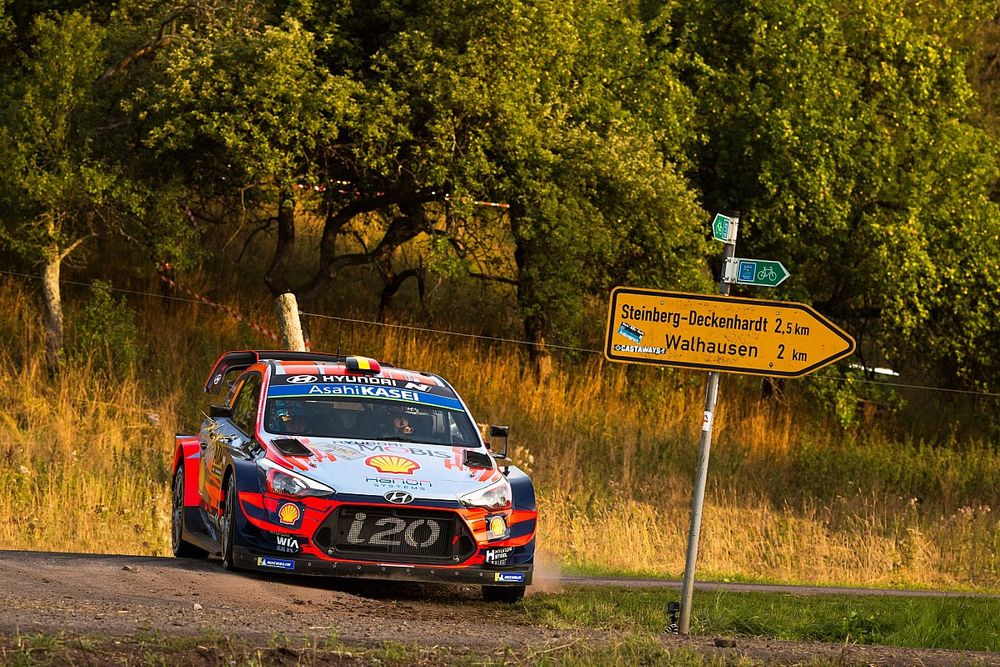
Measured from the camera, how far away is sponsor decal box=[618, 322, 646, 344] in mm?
10539

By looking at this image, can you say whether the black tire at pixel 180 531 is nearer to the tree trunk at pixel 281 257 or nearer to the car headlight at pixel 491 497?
the car headlight at pixel 491 497

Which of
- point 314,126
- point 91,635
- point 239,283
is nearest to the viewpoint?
point 91,635

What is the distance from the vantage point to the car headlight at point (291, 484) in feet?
36.8

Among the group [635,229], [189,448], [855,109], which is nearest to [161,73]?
[635,229]

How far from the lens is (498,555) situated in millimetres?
11547

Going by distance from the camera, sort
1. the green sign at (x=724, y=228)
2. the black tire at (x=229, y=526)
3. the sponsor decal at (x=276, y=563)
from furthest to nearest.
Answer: the black tire at (x=229, y=526) < the sponsor decal at (x=276, y=563) < the green sign at (x=724, y=228)

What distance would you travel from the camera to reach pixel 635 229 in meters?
25.4

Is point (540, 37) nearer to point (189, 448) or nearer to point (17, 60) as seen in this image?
point (17, 60)

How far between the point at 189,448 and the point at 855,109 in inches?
751

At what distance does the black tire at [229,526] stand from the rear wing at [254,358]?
2320mm

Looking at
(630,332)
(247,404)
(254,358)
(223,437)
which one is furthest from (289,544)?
(254,358)

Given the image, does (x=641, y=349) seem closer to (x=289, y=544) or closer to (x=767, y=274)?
(x=767, y=274)

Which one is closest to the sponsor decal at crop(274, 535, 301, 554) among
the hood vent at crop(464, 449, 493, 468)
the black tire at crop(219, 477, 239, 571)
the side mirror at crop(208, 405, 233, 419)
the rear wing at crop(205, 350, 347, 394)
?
the black tire at crop(219, 477, 239, 571)

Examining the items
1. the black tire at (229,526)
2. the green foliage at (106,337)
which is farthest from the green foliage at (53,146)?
the black tire at (229,526)
